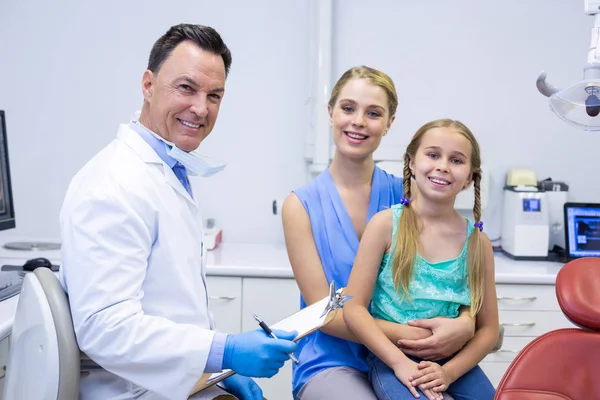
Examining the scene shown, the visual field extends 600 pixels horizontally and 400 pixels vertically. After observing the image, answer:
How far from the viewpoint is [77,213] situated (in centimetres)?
114

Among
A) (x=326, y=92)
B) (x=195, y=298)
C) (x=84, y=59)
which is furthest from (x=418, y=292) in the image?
(x=84, y=59)

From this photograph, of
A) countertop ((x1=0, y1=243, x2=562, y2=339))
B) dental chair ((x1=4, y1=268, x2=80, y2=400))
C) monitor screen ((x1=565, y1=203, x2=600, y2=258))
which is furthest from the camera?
monitor screen ((x1=565, y1=203, x2=600, y2=258))

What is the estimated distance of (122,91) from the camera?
9.34ft

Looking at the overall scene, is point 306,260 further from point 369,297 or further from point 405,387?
point 405,387

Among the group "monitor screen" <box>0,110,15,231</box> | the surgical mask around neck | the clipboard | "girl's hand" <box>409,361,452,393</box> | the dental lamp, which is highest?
the dental lamp

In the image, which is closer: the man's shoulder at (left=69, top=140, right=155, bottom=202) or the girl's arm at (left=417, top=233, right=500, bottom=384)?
the man's shoulder at (left=69, top=140, right=155, bottom=202)

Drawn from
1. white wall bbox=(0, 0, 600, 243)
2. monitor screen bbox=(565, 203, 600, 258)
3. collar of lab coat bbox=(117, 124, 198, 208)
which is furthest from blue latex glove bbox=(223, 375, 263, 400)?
monitor screen bbox=(565, 203, 600, 258)

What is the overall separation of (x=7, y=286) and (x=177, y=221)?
0.82m

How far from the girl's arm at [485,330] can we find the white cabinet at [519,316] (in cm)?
84

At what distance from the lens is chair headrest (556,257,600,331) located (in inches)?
52.6

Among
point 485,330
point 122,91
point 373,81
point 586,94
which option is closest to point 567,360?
point 485,330

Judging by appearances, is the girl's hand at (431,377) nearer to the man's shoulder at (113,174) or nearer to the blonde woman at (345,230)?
the blonde woman at (345,230)

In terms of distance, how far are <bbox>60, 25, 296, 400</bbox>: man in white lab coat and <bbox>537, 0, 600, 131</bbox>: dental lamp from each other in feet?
2.40

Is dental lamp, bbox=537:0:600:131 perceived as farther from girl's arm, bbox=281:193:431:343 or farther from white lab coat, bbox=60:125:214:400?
white lab coat, bbox=60:125:214:400
